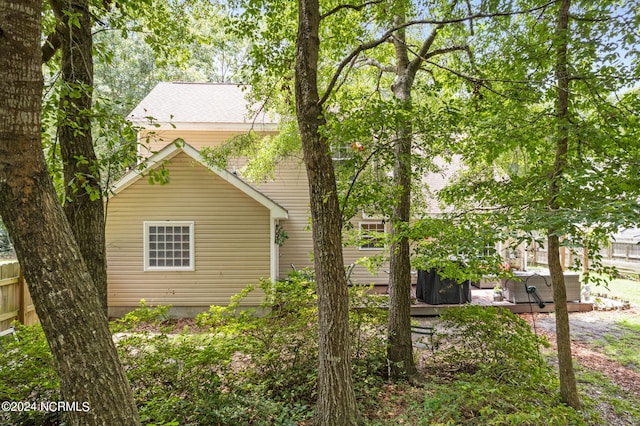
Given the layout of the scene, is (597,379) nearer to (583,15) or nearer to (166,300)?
(583,15)

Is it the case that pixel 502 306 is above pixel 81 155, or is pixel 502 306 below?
below

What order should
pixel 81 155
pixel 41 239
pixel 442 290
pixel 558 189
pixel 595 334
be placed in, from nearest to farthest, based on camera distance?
pixel 41 239, pixel 81 155, pixel 558 189, pixel 595 334, pixel 442 290

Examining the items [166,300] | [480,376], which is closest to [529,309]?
[480,376]

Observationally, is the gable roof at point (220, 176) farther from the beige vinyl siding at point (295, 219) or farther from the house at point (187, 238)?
the beige vinyl siding at point (295, 219)

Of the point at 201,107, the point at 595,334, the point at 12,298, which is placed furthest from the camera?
the point at 201,107

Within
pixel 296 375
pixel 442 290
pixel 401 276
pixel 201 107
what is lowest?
pixel 296 375

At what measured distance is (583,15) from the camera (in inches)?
160

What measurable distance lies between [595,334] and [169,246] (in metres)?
10.8

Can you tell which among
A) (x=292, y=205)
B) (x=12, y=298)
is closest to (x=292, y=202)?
(x=292, y=205)

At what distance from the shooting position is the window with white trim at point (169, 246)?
8922 millimetres

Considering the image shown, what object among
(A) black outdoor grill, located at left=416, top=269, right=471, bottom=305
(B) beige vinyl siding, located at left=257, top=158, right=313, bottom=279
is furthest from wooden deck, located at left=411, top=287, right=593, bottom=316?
(B) beige vinyl siding, located at left=257, top=158, right=313, bottom=279

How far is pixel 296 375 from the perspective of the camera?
4.62 metres

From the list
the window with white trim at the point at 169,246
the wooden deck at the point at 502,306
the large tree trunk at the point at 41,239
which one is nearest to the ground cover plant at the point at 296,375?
the large tree trunk at the point at 41,239

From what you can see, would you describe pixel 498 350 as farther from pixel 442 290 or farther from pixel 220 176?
pixel 220 176
